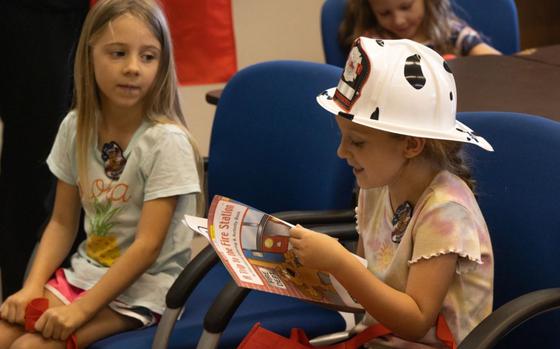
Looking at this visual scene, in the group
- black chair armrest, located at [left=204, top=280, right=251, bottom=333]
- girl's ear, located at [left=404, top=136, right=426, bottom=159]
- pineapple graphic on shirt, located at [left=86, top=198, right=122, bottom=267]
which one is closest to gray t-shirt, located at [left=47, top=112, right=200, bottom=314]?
pineapple graphic on shirt, located at [left=86, top=198, right=122, bottom=267]

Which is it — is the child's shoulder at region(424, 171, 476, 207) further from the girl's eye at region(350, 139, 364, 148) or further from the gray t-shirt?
the gray t-shirt

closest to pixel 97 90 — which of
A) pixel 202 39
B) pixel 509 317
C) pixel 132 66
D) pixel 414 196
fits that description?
pixel 132 66

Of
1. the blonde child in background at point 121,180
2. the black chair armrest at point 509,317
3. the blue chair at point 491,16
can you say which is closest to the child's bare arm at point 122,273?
the blonde child in background at point 121,180

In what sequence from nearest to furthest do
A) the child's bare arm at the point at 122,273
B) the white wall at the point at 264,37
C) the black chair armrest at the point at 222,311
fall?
the black chair armrest at the point at 222,311
the child's bare arm at the point at 122,273
the white wall at the point at 264,37

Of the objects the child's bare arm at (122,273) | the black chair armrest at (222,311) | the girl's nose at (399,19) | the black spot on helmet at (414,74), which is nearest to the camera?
the black spot on helmet at (414,74)

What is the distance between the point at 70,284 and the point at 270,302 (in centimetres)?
42

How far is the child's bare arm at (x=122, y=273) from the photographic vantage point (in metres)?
1.69

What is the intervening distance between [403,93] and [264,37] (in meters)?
2.77

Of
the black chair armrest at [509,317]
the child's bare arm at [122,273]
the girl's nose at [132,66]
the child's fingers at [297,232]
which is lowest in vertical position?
the child's bare arm at [122,273]

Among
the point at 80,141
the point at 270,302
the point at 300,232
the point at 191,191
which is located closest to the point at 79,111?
the point at 80,141

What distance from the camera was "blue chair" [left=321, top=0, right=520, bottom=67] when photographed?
2.87m

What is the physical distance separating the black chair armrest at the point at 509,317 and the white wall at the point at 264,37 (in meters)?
2.74

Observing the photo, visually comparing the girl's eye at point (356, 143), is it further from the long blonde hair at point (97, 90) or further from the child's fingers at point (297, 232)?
the long blonde hair at point (97, 90)

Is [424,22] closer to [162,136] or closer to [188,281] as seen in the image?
[162,136]
